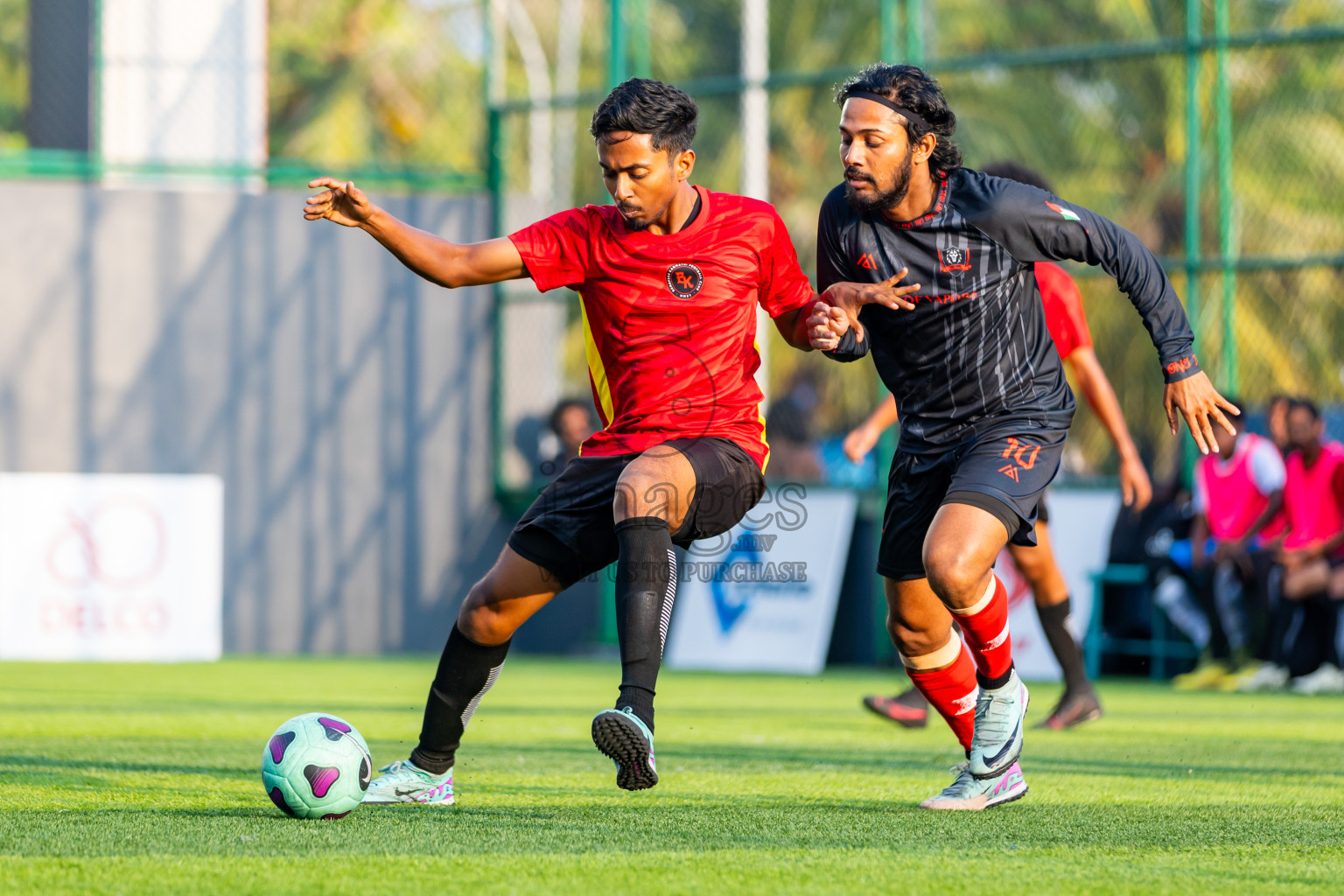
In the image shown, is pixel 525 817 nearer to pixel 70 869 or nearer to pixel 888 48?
pixel 70 869

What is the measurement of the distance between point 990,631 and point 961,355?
833 mm

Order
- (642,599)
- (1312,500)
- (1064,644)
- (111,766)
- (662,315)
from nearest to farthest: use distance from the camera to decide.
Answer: (642,599) → (662,315) → (111,766) → (1064,644) → (1312,500)

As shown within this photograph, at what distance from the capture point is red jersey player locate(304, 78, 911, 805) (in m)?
4.64

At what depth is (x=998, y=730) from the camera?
4.96 meters

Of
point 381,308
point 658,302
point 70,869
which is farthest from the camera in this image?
point 381,308

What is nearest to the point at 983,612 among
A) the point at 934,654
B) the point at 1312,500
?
the point at 934,654

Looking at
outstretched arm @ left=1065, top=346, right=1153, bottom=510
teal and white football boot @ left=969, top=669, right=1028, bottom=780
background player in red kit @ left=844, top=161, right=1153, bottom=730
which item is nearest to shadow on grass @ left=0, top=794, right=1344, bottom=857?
teal and white football boot @ left=969, top=669, right=1028, bottom=780

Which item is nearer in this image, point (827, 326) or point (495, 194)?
point (827, 326)

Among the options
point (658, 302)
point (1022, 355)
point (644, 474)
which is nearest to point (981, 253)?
point (1022, 355)

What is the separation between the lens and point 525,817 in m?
4.65

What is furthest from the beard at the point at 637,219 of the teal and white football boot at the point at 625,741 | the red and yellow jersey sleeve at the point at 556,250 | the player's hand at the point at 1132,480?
the player's hand at the point at 1132,480

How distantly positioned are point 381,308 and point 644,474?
10274 mm

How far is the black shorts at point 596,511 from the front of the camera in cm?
468

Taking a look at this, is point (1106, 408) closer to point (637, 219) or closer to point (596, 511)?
point (637, 219)
